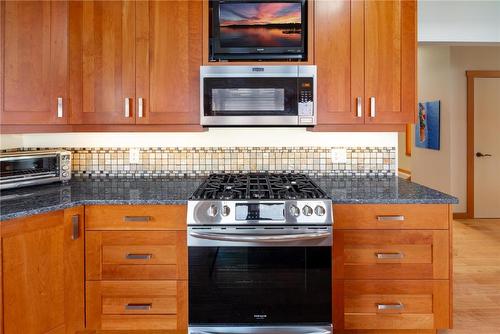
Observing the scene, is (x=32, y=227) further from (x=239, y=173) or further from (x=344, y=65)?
(x=344, y=65)

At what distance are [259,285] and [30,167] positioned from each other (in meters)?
1.49

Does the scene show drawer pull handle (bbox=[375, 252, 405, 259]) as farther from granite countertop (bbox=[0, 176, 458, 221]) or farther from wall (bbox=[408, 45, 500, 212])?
wall (bbox=[408, 45, 500, 212])

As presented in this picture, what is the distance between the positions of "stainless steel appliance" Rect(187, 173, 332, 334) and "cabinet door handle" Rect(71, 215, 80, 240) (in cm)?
57

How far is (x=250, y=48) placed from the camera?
255cm

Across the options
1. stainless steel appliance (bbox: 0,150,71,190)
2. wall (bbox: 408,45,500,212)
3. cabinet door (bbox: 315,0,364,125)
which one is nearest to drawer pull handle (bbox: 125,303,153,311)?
stainless steel appliance (bbox: 0,150,71,190)

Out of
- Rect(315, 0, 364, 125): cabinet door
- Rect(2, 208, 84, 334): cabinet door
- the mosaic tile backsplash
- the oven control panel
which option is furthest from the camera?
the mosaic tile backsplash

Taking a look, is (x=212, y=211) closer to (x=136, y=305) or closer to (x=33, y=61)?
(x=136, y=305)

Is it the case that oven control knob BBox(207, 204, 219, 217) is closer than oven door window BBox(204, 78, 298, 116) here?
Yes

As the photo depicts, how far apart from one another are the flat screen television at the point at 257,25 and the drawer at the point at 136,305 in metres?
1.42

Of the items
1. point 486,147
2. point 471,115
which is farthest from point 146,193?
point 486,147

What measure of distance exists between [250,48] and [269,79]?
0.22 meters

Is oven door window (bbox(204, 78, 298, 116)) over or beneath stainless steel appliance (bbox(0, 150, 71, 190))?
over

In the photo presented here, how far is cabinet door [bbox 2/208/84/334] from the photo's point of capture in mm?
1877

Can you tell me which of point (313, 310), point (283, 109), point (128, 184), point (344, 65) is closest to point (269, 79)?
point (283, 109)
